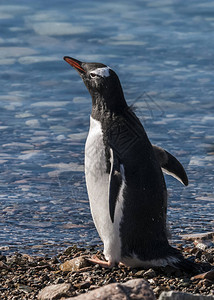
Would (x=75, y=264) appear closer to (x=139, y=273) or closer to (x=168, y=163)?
(x=139, y=273)

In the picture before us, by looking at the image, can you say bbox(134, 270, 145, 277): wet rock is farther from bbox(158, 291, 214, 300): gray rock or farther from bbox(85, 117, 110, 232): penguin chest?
bbox(158, 291, 214, 300): gray rock

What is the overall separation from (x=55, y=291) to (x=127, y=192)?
904 mm

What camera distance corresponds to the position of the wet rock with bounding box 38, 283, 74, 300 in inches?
160

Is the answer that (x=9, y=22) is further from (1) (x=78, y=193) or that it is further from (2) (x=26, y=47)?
(1) (x=78, y=193)

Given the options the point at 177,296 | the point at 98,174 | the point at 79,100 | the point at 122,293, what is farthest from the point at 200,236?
the point at 79,100

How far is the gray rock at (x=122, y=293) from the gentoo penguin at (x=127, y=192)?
97 cm

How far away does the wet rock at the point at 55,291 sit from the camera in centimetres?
406

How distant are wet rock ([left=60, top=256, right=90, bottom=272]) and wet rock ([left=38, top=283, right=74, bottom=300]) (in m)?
0.53

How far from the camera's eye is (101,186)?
15.9 ft

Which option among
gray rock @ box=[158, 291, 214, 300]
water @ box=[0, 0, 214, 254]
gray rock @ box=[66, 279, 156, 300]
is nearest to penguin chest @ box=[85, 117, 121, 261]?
water @ box=[0, 0, 214, 254]

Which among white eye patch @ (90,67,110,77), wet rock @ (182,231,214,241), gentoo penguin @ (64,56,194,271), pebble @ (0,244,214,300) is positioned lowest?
pebble @ (0,244,214,300)

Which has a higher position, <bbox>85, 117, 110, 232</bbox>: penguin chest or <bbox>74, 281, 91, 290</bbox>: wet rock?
<bbox>85, 117, 110, 232</bbox>: penguin chest

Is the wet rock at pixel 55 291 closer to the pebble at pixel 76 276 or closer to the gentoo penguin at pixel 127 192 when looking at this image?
the pebble at pixel 76 276

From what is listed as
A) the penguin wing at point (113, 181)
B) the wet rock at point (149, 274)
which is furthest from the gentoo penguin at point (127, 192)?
the wet rock at point (149, 274)
